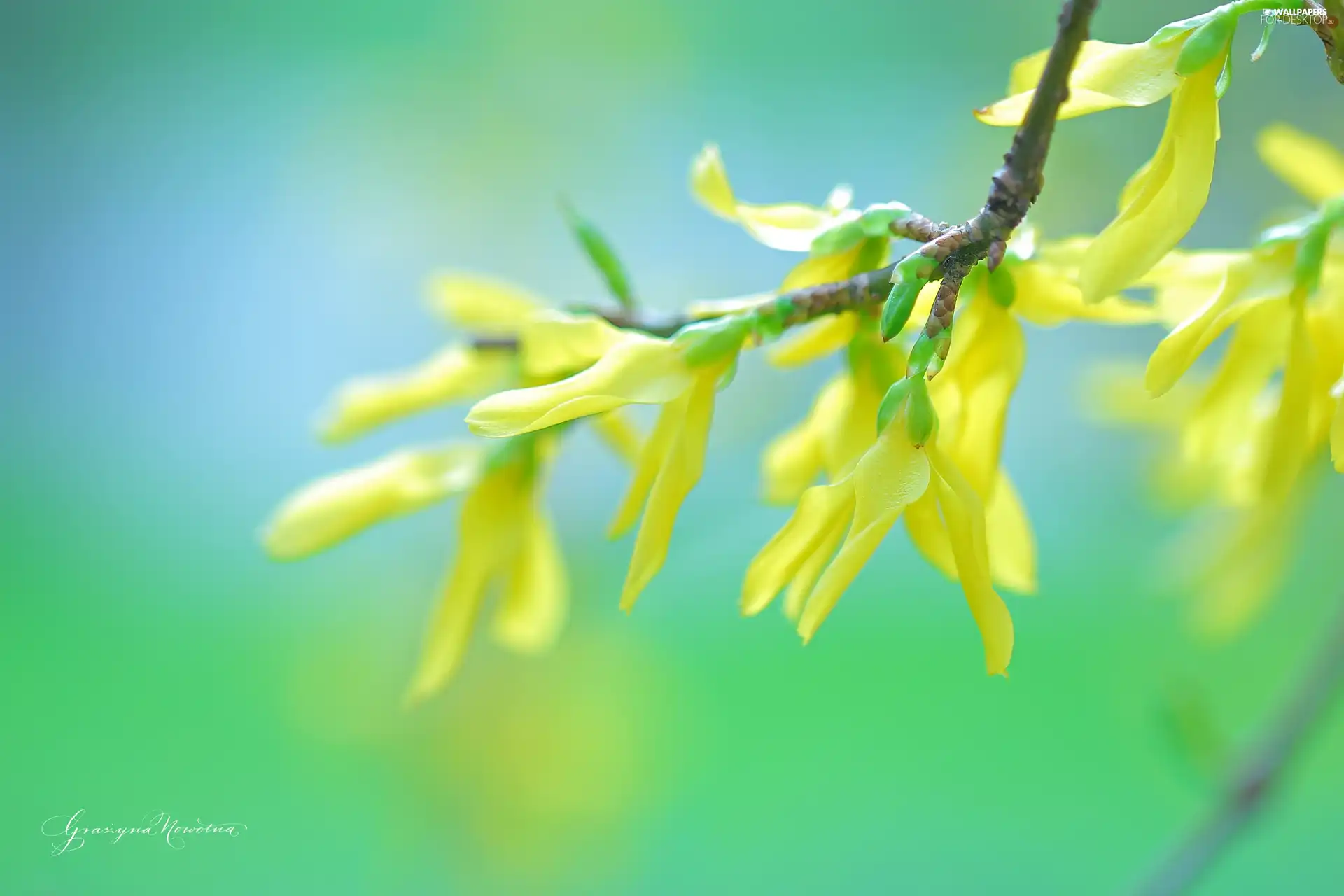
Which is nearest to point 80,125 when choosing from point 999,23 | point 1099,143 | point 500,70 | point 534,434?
point 500,70

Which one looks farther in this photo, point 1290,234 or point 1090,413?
point 1090,413

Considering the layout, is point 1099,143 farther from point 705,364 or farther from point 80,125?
point 80,125

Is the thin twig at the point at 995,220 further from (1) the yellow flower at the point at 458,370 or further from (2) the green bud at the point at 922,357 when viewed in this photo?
(1) the yellow flower at the point at 458,370

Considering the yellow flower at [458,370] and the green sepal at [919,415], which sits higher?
the yellow flower at [458,370]
